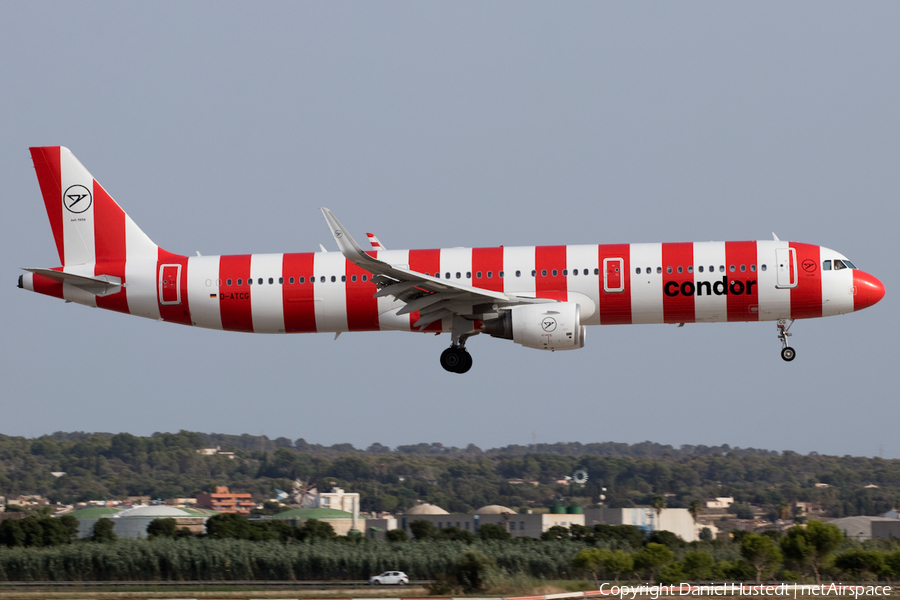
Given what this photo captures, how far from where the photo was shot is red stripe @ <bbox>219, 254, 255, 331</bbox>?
117ft

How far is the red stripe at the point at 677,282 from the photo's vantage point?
109 ft

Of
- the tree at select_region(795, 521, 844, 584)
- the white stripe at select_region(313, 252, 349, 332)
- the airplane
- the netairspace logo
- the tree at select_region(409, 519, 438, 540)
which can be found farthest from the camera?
the tree at select_region(409, 519, 438, 540)

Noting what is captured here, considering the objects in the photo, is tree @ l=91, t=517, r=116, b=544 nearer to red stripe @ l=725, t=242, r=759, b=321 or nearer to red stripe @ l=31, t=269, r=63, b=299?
red stripe @ l=31, t=269, r=63, b=299

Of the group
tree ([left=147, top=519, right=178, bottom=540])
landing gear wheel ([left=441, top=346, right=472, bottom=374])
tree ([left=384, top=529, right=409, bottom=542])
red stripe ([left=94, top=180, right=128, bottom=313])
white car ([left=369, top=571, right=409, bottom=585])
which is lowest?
tree ([left=384, top=529, right=409, bottom=542])

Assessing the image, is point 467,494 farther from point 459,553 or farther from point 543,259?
point 543,259

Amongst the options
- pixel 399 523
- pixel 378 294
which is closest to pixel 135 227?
pixel 378 294

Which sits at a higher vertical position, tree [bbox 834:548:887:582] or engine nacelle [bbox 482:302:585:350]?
engine nacelle [bbox 482:302:585:350]

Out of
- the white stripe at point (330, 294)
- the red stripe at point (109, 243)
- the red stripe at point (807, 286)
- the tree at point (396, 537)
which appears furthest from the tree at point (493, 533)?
the red stripe at point (109, 243)

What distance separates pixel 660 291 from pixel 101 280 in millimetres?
19863

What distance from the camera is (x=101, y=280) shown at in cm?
3634

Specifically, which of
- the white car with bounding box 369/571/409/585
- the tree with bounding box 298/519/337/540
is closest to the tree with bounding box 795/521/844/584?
the white car with bounding box 369/571/409/585

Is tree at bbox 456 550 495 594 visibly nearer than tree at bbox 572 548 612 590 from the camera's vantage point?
Yes

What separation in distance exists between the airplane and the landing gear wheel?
0.04 meters

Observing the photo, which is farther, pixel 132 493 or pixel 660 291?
pixel 132 493
